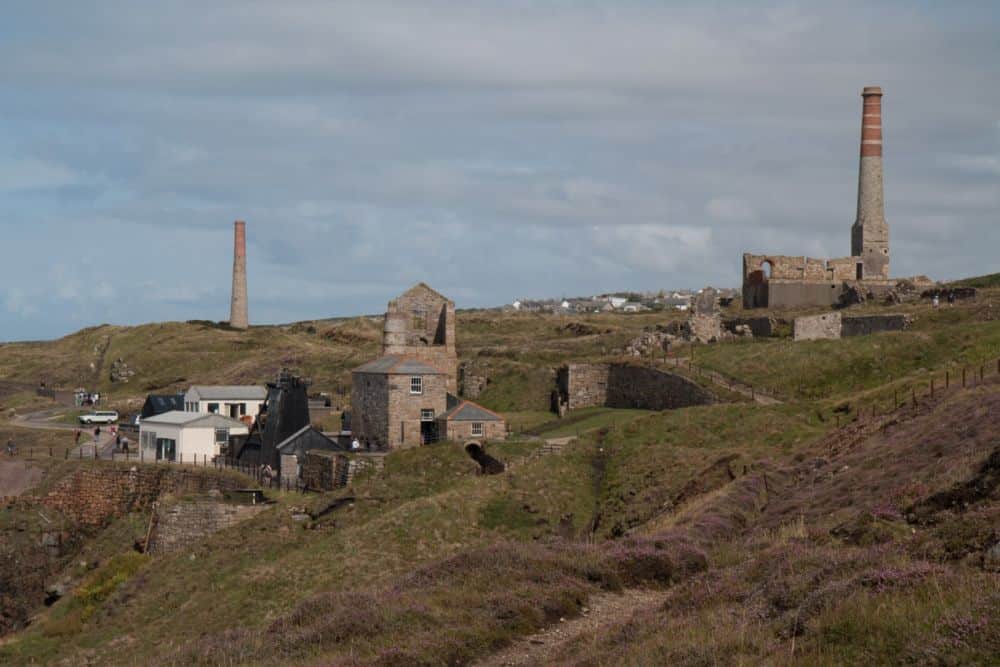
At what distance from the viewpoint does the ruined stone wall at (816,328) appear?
2435 inches

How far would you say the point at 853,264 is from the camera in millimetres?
82188

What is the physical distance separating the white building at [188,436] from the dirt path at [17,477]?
537 cm

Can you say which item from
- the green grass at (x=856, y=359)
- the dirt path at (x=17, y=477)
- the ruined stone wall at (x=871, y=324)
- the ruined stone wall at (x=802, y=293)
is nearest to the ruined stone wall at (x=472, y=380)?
the green grass at (x=856, y=359)

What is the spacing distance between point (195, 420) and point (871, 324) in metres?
34.4

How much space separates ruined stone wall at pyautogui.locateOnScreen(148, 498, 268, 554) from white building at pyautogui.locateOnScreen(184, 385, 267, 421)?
17.4 m

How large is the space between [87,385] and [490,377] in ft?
196

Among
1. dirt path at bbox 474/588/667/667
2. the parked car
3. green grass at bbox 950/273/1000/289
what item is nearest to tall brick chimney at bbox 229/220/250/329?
the parked car

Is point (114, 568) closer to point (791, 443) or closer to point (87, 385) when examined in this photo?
point (791, 443)

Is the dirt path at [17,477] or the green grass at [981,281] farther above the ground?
the green grass at [981,281]

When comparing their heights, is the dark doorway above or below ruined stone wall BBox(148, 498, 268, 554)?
above

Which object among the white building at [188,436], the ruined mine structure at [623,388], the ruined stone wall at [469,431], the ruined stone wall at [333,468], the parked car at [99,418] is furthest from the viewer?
the parked car at [99,418]

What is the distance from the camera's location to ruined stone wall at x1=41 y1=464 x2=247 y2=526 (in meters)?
56.2

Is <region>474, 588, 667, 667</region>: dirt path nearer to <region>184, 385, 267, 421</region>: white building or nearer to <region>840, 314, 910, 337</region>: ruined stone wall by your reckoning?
<region>840, 314, 910, 337</region>: ruined stone wall

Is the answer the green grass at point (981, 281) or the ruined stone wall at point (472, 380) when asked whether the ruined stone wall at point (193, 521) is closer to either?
the ruined stone wall at point (472, 380)
